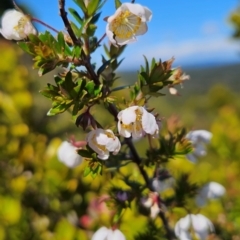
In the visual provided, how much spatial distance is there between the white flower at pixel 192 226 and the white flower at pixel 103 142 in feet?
0.98

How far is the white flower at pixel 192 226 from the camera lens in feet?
3.18

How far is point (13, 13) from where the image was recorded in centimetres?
81

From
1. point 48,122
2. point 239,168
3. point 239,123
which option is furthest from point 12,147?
point 239,123

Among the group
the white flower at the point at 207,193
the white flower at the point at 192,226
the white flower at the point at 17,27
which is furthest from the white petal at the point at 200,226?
the white flower at the point at 17,27

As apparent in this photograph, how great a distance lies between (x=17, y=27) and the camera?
778 mm

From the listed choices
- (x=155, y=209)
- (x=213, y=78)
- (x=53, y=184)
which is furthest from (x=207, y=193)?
(x=213, y=78)

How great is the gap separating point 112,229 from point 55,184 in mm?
1129

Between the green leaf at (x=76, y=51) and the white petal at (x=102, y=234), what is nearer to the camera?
the green leaf at (x=76, y=51)

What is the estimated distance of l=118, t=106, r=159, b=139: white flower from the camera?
29.2 inches

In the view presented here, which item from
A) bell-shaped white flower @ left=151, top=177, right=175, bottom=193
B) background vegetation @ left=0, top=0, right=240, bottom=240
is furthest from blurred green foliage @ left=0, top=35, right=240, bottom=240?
bell-shaped white flower @ left=151, top=177, right=175, bottom=193

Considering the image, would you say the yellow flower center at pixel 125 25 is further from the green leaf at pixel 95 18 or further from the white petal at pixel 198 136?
the white petal at pixel 198 136

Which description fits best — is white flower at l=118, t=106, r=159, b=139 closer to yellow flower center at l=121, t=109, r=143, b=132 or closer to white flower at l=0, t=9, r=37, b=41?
yellow flower center at l=121, t=109, r=143, b=132

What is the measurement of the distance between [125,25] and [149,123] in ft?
0.55

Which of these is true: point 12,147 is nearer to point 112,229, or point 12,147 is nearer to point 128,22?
point 112,229
